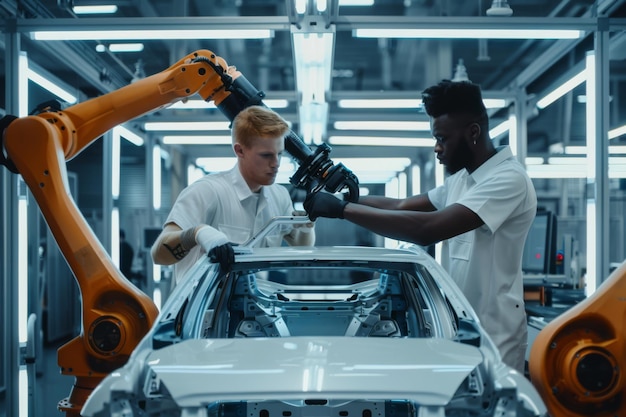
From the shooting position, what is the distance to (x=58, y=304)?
9414 millimetres

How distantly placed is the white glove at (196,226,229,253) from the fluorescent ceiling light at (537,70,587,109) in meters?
3.09

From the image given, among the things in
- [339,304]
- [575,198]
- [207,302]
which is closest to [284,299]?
[339,304]

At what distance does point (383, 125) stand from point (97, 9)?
9.75 feet

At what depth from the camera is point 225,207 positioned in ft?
10.4

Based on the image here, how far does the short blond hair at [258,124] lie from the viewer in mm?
2980

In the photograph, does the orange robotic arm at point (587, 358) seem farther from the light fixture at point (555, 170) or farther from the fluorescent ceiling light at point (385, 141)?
the light fixture at point (555, 170)

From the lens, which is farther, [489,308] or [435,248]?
[435,248]

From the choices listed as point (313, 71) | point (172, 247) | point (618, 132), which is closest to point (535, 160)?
point (618, 132)

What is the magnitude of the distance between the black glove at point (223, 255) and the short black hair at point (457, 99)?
3.88ft

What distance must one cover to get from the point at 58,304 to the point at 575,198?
1009cm

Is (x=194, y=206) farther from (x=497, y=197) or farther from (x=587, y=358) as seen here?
(x=587, y=358)

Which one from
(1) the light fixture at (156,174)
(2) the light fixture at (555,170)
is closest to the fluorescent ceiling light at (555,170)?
(2) the light fixture at (555,170)

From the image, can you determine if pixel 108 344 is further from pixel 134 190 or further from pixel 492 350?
pixel 134 190

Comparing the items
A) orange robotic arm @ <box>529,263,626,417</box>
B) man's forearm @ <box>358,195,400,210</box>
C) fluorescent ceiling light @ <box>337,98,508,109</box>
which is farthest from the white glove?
fluorescent ceiling light @ <box>337,98,508,109</box>
